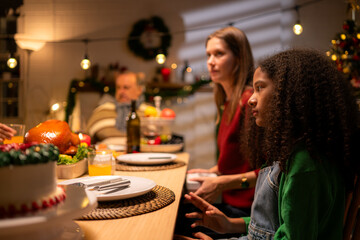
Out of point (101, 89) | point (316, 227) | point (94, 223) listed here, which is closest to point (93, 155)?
point (94, 223)

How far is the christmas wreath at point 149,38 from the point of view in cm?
565

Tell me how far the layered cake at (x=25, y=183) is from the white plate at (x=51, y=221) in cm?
3

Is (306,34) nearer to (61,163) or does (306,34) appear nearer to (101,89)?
(101,89)

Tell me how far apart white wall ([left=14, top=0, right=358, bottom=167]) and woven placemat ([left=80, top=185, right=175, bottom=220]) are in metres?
4.67

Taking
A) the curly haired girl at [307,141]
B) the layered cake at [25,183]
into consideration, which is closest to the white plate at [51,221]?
the layered cake at [25,183]

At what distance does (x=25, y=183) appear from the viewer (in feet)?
1.90

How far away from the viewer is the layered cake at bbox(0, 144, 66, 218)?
562mm

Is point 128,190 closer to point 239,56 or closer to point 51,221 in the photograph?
point 51,221

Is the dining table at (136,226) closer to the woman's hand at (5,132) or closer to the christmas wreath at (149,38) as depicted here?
the woman's hand at (5,132)

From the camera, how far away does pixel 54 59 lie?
5789 millimetres

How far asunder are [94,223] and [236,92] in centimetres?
128

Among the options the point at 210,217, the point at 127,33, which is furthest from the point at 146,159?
the point at 127,33

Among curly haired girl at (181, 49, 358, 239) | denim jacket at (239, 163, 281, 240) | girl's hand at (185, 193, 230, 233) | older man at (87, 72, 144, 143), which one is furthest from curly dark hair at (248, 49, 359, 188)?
older man at (87, 72, 144, 143)

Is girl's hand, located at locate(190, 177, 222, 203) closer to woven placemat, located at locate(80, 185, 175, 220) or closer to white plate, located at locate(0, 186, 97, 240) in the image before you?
woven placemat, located at locate(80, 185, 175, 220)
